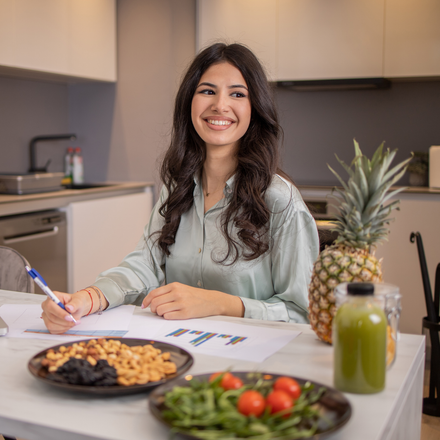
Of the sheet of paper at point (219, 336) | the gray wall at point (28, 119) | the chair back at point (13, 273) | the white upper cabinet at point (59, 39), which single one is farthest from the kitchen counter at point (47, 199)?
the sheet of paper at point (219, 336)

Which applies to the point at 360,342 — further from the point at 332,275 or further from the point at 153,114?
the point at 153,114

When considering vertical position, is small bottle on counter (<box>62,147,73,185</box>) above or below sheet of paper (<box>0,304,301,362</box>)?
above

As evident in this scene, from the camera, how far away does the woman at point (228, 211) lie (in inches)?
57.7

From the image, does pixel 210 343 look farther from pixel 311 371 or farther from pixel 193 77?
pixel 193 77

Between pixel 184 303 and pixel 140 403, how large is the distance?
0.44 meters

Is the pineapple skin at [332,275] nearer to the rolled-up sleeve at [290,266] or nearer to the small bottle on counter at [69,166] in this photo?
the rolled-up sleeve at [290,266]

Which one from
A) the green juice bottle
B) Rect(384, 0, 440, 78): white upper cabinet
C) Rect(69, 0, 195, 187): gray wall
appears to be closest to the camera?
the green juice bottle

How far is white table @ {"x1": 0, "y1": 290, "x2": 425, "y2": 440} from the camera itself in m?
0.70

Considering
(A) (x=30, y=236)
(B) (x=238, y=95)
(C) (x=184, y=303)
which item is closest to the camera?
(C) (x=184, y=303)

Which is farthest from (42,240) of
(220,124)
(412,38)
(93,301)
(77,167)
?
(412,38)

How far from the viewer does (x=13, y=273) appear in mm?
1676

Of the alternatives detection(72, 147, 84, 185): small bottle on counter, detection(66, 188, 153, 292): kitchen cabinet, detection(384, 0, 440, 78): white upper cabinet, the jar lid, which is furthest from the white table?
detection(72, 147, 84, 185): small bottle on counter

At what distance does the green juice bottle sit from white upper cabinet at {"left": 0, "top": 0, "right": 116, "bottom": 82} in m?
2.86

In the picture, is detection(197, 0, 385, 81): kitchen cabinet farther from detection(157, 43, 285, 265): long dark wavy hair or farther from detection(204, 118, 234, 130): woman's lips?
detection(204, 118, 234, 130): woman's lips
